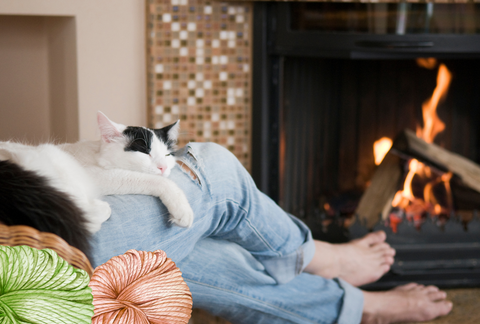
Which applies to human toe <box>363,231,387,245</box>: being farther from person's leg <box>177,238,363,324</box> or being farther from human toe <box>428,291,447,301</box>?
person's leg <box>177,238,363,324</box>

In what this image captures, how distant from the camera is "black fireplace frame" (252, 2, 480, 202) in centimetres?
116

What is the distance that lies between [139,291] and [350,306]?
71cm

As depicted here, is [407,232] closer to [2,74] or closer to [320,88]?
[320,88]

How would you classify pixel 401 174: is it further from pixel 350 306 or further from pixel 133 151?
pixel 133 151

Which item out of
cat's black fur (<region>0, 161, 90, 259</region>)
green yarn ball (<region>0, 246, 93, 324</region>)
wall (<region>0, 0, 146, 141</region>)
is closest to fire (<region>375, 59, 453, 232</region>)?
wall (<region>0, 0, 146, 141</region>)

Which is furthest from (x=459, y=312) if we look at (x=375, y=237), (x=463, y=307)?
(x=375, y=237)

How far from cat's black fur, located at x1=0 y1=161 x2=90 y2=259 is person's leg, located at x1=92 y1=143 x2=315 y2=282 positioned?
0.10m

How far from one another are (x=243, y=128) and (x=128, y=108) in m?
0.36

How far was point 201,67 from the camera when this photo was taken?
125cm

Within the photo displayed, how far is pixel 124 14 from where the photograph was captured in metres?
1.19

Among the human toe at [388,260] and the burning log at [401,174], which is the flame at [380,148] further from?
the human toe at [388,260]

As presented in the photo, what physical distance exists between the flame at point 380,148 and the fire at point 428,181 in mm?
99

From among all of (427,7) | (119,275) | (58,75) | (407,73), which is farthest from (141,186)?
(407,73)

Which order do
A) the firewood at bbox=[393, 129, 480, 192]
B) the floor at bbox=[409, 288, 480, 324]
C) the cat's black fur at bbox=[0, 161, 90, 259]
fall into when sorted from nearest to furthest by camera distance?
the cat's black fur at bbox=[0, 161, 90, 259], the floor at bbox=[409, 288, 480, 324], the firewood at bbox=[393, 129, 480, 192]
